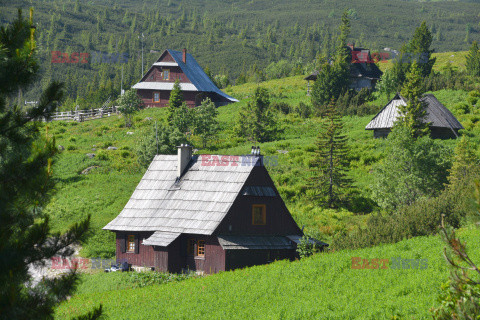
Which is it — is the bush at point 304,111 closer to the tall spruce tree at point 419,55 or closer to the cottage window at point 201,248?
the tall spruce tree at point 419,55

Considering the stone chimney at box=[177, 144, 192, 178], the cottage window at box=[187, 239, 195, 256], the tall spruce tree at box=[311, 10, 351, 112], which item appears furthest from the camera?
the tall spruce tree at box=[311, 10, 351, 112]

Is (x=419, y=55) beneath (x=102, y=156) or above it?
above

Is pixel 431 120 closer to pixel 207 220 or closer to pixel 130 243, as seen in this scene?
pixel 207 220

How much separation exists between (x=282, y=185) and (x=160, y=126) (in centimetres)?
1189

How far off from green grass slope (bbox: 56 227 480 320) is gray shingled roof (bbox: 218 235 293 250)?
2988 mm

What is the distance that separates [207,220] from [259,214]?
3065 mm

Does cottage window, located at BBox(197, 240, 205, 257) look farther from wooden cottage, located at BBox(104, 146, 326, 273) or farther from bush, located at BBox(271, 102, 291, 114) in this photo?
bush, located at BBox(271, 102, 291, 114)

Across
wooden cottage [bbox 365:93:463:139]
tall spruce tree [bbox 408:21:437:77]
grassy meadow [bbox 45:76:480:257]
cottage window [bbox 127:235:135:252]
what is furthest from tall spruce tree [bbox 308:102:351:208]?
tall spruce tree [bbox 408:21:437:77]

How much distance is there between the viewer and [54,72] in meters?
184

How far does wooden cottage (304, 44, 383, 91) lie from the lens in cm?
7135

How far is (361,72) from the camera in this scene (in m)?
72.8

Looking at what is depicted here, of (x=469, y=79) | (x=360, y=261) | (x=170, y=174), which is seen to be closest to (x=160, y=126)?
(x=170, y=174)

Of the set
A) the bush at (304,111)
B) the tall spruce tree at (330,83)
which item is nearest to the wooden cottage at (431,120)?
the tall spruce tree at (330,83)

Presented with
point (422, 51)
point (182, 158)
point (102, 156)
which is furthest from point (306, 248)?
point (422, 51)
